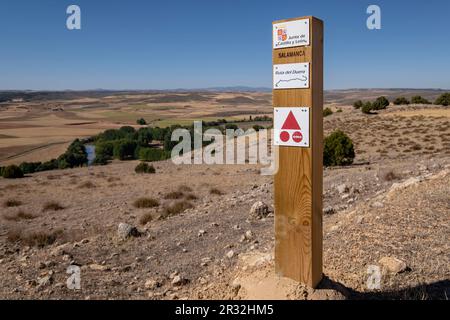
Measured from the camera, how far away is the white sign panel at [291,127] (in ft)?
11.3

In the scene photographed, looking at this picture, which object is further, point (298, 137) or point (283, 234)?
point (283, 234)

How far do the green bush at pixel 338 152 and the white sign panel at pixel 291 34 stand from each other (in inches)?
627

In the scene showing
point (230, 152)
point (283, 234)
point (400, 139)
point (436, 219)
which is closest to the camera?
point (283, 234)

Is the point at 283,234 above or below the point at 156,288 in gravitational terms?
above

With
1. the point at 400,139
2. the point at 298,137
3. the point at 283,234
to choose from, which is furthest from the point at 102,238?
the point at 400,139

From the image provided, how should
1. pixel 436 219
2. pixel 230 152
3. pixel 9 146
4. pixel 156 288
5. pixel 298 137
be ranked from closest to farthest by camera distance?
1. pixel 298 137
2. pixel 156 288
3. pixel 436 219
4. pixel 230 152
5. pixel 9 146

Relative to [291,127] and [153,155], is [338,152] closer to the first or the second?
[291,127]

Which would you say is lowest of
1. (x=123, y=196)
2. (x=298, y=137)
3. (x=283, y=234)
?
(x=123, y=196)

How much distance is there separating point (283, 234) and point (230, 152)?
89.1 ft

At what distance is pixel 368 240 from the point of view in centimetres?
539

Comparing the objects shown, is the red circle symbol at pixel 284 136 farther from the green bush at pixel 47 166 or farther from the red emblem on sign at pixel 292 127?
the green bush at pixel 47 166

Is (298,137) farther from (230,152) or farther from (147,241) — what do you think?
(230,152)

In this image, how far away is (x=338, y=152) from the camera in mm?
18672

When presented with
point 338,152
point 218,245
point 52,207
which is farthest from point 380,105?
point 218,245
